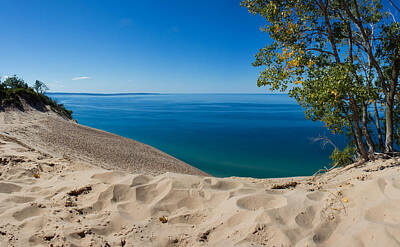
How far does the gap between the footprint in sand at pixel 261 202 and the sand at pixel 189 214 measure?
0.01 m

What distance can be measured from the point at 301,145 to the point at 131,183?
39765 millimetres

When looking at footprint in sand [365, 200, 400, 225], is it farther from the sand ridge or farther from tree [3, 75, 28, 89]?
tree [3, 75, 28, 89]

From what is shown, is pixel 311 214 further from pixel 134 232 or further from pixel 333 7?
pixel 333 7

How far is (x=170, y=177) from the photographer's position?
420 centimetres

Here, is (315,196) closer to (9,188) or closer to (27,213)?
Result: (27,213)

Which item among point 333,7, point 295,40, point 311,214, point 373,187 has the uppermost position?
point 333,7

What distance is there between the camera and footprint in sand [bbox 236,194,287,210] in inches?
124

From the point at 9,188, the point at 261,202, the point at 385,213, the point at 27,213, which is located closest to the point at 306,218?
the point at 261,202

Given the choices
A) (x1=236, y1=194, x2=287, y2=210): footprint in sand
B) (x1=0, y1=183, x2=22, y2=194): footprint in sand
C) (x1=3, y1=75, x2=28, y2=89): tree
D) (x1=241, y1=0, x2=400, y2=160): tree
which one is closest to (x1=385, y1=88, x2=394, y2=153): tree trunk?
(x1=241, y1=0, x2=400, y2=160): tree

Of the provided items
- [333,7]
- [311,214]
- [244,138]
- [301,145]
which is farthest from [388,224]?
[244,138]

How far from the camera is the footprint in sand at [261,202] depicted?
316 centimetres

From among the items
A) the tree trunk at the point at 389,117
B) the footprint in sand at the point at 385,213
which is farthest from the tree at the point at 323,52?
the footprint in sand at the point at 385,213

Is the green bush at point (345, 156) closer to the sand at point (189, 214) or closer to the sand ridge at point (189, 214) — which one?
the sand ridge at point (189, 214)

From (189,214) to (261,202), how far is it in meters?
1.11
